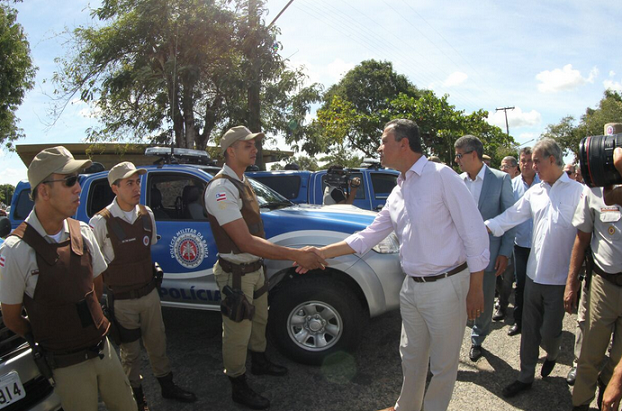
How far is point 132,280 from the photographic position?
3.02 metres

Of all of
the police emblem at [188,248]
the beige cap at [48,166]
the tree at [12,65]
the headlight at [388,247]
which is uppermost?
the tree at [12,65]

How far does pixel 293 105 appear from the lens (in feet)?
48.3

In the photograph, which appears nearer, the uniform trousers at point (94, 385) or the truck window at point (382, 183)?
the uniform trousers at point (94, 385)

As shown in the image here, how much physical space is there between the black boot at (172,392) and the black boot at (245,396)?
0.35 m

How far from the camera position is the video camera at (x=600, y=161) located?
1928mm

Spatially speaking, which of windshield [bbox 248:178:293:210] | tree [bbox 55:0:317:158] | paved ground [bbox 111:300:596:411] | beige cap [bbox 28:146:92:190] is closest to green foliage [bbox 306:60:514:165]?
tree [bbox 55:0:317:158]

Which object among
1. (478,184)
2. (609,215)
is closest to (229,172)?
(478,184)

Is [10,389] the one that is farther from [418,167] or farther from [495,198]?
[495,198]

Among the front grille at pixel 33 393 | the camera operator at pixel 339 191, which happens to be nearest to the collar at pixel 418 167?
the front grille at pixel 33 393

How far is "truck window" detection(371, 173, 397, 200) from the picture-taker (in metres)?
6.98

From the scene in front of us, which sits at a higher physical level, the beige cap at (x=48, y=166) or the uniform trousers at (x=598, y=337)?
the beige cap at (x=48, y=166)

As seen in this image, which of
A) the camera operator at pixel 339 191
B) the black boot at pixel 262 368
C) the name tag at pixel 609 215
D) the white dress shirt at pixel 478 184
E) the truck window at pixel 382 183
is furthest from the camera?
the truck window at pixel 382 183

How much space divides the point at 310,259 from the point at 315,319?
831mm

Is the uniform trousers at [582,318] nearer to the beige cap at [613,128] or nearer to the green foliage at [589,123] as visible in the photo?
the beige cap at [613,128]
